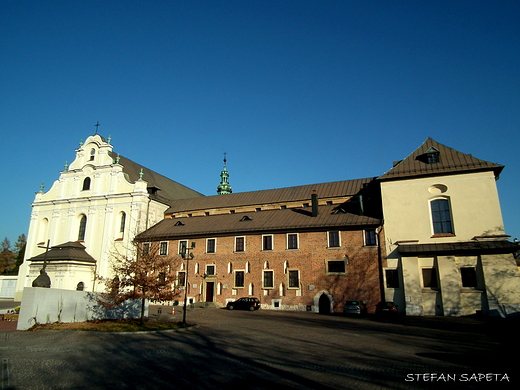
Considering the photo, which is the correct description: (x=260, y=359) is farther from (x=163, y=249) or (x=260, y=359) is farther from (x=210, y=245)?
(x=163, y=249)

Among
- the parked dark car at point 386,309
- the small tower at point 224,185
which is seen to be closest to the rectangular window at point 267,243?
the parked dark car at point 386,309

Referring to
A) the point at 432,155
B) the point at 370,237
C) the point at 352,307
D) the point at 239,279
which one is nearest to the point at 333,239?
the point at 370,237

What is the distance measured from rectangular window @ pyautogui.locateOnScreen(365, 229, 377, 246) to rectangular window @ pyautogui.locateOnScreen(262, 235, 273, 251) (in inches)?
361

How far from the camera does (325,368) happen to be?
1052 cm

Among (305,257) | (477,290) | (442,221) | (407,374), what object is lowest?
(407,374)

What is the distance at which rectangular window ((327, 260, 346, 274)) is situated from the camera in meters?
32.5

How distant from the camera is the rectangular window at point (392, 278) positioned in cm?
3036

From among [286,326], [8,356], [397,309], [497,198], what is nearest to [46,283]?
[8,356]

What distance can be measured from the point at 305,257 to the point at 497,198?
54.1ft

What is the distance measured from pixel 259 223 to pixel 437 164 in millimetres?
17676

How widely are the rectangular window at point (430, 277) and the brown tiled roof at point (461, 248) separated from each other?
1.39 m

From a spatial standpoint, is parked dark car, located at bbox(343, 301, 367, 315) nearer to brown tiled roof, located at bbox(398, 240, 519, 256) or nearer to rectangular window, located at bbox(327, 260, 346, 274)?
rectangular window, located at bbox(327, 260, 346, 274)

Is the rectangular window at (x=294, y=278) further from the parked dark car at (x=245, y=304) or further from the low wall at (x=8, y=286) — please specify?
the low wall at (x=8, y=286)

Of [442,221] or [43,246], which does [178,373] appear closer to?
[442,221]
